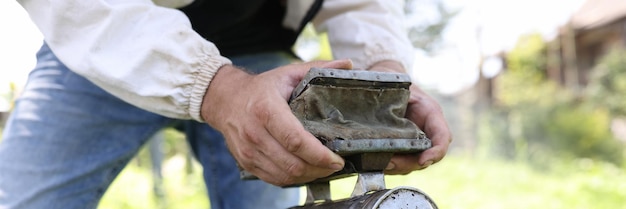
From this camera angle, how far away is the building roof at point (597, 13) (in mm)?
17114

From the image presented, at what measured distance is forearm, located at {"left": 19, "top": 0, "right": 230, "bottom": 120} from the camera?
114 centimetres

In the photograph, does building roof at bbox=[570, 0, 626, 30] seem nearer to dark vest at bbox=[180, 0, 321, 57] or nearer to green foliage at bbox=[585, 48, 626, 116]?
green foliage at bbox=[585, 48, 626, 116]

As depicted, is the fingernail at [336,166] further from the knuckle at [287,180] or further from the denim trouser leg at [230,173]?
the denim trouser leg at [230,173]

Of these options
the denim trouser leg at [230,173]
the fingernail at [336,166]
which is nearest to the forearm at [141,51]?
the fingernail at [336,166]

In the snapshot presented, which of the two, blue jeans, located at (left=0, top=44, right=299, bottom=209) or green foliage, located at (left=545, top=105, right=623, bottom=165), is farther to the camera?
green foliage, located at (left=545, top=105, right=623, bottom=165)

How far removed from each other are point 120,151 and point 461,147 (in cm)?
1386

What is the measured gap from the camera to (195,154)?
187 centimetres

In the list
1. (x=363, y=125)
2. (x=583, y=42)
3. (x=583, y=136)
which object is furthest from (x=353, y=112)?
(x=583, y=42)

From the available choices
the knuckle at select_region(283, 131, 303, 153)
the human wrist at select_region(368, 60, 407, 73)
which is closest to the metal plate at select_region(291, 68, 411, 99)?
the knuckle at select_region(283, 131, 303, 153)

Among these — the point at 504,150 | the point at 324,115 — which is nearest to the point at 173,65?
the point at 324,115

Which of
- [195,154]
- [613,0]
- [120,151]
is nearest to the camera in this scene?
[120,151]

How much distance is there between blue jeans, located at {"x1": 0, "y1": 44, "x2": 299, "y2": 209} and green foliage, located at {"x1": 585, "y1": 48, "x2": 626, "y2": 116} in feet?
43.7

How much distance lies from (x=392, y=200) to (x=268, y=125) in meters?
0.21

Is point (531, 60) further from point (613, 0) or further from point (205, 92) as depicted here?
point (205, 92)
